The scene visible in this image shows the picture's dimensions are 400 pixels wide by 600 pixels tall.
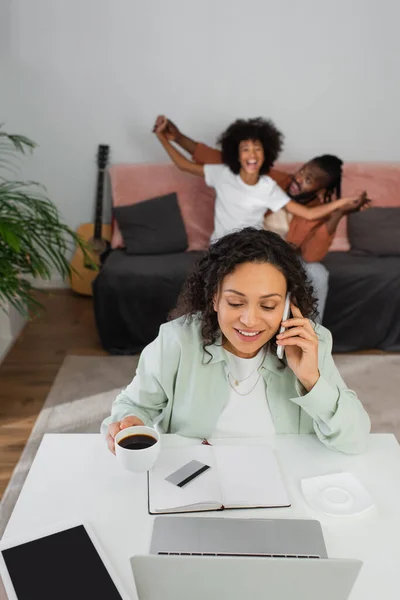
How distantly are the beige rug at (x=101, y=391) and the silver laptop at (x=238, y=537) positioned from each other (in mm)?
1207

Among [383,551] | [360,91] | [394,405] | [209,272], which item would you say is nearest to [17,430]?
[209,272]

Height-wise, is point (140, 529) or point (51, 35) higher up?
point (51, 35)

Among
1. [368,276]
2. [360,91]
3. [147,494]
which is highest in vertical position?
[360,91]

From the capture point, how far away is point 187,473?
1020 mm

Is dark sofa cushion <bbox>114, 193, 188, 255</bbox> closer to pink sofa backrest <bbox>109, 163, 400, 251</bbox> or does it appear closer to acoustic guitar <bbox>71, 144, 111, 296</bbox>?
pink sofa backrest <bbox>109, 163, 400, 251</bbox>

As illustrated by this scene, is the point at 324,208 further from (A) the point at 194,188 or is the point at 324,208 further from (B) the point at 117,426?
(B) the point at 117,426

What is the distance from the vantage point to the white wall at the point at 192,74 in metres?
3.30

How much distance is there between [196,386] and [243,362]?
0.11m

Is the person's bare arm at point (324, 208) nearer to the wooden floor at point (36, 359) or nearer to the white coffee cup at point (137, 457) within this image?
the wooden floor at point (36, 359)


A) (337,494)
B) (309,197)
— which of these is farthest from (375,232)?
(337,494)

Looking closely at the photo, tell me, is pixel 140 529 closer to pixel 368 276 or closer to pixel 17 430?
pixel 17 430

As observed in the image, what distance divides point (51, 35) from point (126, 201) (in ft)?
3.41

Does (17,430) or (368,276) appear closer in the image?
(17,430)

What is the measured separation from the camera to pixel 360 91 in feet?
11.4
